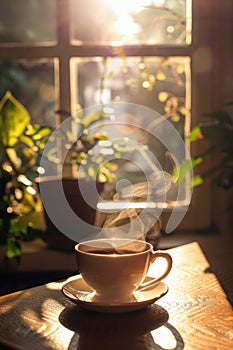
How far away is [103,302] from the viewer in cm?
92

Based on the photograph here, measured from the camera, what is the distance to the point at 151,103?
201cm

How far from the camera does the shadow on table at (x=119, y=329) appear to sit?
31.9 inches

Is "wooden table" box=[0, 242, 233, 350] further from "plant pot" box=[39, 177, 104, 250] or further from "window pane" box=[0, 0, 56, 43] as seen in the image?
"window pane" box=[0, 0, 56, 43]

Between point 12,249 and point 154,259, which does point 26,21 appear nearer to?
point 12,249

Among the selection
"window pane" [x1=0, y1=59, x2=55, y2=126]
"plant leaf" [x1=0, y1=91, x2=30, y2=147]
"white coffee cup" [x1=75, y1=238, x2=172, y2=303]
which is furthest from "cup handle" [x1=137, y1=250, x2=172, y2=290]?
"window pane" [x1=0, y1=59, x2=55, y2=126]

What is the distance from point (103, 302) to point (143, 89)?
47.5 inches

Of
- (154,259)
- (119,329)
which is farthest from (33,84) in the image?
(119,329)

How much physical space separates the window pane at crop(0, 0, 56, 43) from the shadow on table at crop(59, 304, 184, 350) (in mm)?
1243

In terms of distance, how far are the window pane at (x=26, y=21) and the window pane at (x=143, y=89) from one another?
0.51ft

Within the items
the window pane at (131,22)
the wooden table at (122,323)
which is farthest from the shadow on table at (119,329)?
the window pane at (131,22)

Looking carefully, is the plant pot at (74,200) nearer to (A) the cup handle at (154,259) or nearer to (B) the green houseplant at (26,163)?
(B) the green houseplant at (26,163)

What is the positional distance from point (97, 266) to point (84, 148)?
3.09ft

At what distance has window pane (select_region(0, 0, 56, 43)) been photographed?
6.47 feet

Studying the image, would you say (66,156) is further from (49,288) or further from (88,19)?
(49,288)
